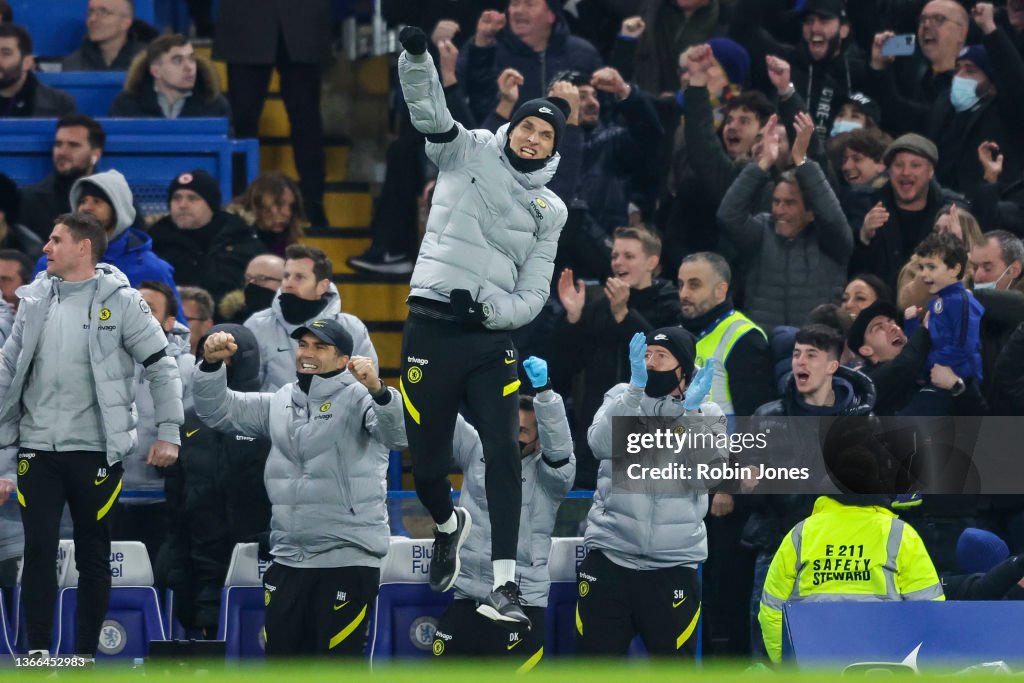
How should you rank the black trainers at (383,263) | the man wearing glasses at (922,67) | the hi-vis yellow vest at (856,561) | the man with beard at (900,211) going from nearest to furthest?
the hi-vis yellow vest at (856,561) < the man with beard at (900,211) < the man wearing glasses at (922,67) < the black trainers at (383,263)

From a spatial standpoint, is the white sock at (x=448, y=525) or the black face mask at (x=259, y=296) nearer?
the white sock at (x=448, y=525)

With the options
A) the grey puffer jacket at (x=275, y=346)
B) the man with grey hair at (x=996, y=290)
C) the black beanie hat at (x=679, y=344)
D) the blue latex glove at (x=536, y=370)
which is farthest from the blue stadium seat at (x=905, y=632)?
the grey puffer jacket at (x=275, y=346)

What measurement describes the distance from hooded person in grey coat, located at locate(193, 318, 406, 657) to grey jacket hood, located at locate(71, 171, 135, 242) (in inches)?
62.5

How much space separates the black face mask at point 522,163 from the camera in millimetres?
7863

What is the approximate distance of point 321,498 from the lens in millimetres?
9109

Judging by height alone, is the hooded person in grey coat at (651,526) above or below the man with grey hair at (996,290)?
below

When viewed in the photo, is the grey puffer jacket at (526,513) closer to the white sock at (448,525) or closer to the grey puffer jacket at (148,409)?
the white sock at (448,525)

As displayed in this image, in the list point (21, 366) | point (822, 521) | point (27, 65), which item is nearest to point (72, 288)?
point (21, 366)

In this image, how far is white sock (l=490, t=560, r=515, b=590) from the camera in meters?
7.83

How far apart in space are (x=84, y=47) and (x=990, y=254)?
673cm

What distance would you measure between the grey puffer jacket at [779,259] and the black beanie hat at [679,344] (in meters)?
1.72

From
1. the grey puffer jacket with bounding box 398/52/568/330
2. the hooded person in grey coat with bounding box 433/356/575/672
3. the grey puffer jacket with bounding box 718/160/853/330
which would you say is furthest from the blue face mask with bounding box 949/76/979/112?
the grey puffer jacket with bounding box 398/52/568/330

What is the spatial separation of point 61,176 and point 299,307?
2.49m

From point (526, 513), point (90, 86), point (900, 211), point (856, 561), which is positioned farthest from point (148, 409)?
point (900, 211)
